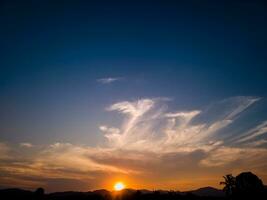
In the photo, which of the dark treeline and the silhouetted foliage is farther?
the silhouetted foliage

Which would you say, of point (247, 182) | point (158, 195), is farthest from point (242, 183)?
point (158, 195)

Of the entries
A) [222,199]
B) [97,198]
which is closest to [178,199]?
[222,199]

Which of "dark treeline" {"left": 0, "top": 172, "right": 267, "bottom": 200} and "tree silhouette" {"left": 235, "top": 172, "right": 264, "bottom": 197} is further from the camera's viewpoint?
"tree silhouette" {"left": 235, "top": 172, "right": 264, "bottom": 197}

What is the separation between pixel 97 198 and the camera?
42531mm

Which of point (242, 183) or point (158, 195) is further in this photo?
point (242, 183)

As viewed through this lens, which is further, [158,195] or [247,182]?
[247,182]

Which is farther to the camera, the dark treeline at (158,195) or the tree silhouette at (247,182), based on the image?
the tree silhouette at (247,182)

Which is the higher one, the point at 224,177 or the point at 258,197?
the point at 224,177

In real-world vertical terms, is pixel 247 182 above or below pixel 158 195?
above

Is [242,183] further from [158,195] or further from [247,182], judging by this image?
[158,195]

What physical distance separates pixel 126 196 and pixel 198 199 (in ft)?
41.0

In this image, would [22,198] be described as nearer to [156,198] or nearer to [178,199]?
[156,198]

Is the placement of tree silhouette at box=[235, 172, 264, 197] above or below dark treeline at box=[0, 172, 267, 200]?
above

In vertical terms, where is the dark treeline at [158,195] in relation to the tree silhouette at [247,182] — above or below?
below
